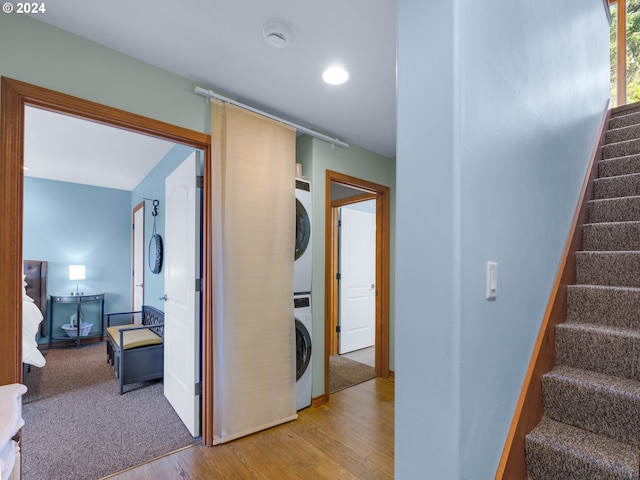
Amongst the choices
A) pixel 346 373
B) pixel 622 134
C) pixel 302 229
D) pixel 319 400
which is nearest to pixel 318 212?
pixel 302 229

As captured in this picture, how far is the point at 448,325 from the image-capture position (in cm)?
84

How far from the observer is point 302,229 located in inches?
109

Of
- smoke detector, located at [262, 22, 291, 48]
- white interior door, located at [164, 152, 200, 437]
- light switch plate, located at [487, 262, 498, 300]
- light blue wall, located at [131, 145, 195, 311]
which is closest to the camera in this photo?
light switch plate, located at [487, 262, 498, 300]

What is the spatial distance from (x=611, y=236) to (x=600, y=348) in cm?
78

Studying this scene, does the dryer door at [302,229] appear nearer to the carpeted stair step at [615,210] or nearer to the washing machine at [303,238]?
the washing machine at [303,238]

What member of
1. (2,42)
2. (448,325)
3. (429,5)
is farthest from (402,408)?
(2,42)

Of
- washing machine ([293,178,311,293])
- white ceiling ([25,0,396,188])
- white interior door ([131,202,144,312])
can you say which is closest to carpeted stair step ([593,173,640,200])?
white ceiling ([25,0,396,188])

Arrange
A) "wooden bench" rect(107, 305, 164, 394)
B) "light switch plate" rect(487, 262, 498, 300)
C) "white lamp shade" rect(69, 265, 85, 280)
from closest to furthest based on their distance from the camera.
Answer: "light switch plate" rect(487, 262, 498, 300), "wooden bench" rect(107, 305, 164, 394), "white lamp shade" rect(69, 265, 85, 280)

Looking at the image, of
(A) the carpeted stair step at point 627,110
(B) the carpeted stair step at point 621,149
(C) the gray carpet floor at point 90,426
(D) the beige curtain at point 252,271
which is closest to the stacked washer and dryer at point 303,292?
(D) the beige curtain at point 252,271

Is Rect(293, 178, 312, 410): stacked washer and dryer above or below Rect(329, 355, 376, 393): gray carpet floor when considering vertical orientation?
above

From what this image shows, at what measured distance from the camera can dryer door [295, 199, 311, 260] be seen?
276 centimetres

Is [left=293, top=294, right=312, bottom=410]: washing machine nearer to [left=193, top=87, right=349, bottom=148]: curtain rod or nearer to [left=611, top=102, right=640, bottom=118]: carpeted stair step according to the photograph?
[left=193, top=87, right=349, bottom=148]: curtain rod

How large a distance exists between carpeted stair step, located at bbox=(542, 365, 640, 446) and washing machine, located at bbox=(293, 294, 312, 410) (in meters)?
1.79

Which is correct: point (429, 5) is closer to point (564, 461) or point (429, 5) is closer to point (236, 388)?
point (564, 461)
